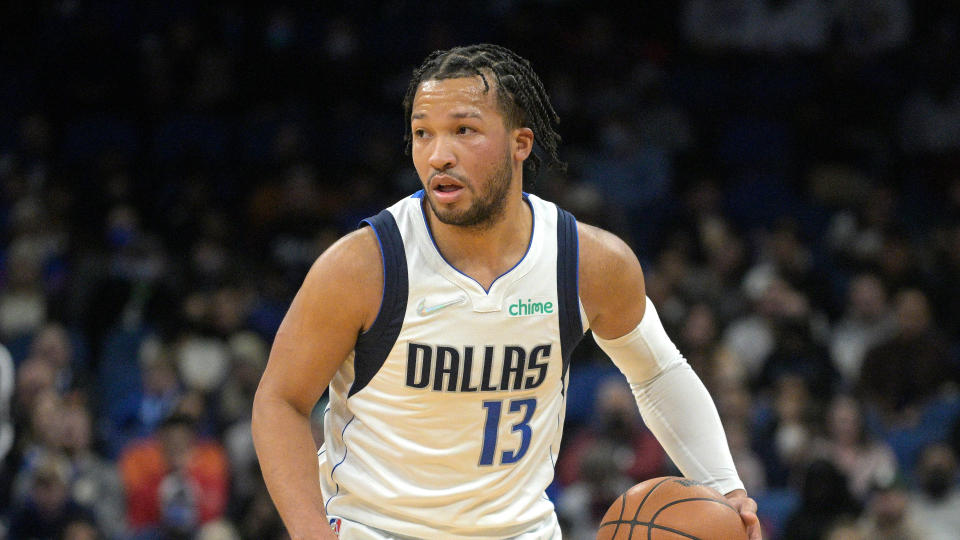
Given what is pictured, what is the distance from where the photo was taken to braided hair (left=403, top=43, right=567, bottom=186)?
3166 mm

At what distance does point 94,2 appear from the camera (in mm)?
11203

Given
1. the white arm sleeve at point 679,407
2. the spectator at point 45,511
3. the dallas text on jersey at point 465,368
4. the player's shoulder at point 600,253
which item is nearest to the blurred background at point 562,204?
the spectator at point 45,511

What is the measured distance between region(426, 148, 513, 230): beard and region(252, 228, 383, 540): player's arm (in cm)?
26

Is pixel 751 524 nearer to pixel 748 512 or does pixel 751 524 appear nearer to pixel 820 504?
pixel 748 512

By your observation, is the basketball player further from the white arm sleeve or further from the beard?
the white arm sleeve

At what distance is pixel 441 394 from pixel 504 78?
0.81m

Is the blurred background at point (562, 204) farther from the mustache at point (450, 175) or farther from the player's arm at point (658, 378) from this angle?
the mustache at point (450, 175)

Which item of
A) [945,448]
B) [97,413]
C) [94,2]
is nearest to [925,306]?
[945,448]

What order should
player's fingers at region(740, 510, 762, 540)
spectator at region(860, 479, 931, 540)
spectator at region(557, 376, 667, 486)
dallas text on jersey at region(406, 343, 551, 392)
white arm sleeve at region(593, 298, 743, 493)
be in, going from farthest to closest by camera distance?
spectator at region(557, 376, 667, 486)
spectator at region(860, 479, 931, 540)
white arm sleeve at region(593, 298, 743, 493)
player's fingers at region(740, 510, 762, 540)
dallas text on jersey at region(406, 343, 551, 392)

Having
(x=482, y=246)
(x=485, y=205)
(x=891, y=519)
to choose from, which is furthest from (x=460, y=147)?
(x=891, y=519)

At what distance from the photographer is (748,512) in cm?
339

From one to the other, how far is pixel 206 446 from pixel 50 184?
3122mm

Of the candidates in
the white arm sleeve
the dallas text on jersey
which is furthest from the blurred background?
the dallas text on jersey

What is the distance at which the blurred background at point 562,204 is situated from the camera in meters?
7.58
